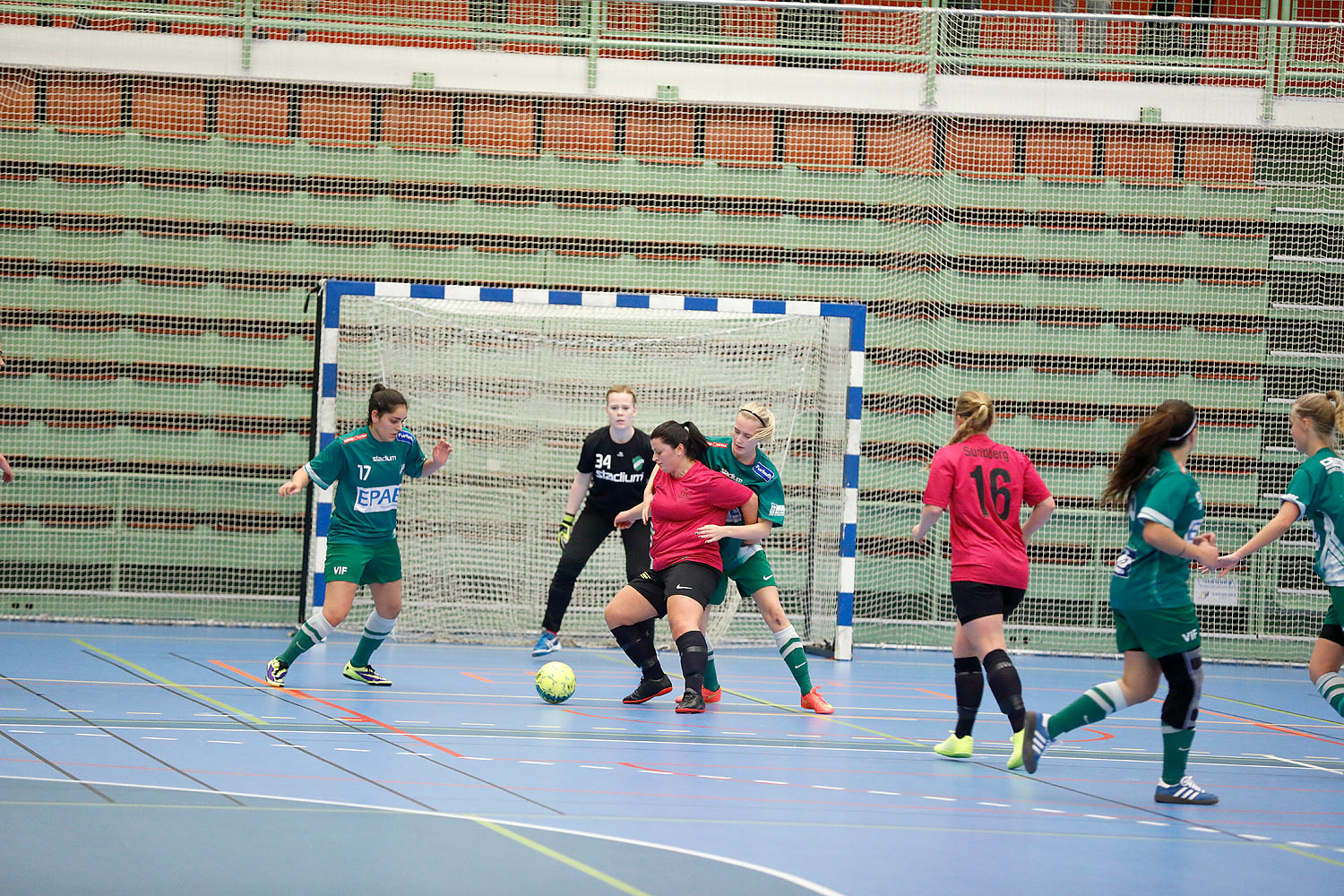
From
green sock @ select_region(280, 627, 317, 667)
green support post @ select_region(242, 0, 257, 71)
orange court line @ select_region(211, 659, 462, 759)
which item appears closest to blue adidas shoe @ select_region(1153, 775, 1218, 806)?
orange court line @ select_region(211, 659, 462, 759)

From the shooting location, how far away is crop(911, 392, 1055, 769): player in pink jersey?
20.2 feet

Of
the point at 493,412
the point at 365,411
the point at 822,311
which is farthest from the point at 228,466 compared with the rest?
the point at 822,311

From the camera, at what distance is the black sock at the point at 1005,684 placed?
610 cm

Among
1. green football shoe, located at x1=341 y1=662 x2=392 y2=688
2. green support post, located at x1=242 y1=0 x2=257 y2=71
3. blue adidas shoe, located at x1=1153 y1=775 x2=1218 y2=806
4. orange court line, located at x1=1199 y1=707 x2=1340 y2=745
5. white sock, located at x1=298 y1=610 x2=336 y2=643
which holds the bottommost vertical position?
orange court line, located at x1=1199 y1=707 x2=1340 y2=745

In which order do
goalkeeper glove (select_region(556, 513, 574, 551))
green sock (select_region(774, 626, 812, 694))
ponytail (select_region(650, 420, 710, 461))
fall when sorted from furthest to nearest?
goalkeeper glove (select_region(556, 513, 574, 551)) < green sock (select_region(774, 626, 812, 694)) < ponytail (select_region(650, 420, 710, 461))

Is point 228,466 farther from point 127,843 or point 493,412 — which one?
point 127,843

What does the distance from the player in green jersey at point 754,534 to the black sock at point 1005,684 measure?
1.61 metres

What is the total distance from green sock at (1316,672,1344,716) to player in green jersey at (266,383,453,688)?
486 centimetres

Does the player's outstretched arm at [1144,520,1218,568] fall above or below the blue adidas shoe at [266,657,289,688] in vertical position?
above

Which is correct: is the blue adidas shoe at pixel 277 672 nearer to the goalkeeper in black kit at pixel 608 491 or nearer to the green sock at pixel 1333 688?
the goalkeeper in black kit at pixel 608 491

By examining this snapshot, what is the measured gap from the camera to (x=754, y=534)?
737cm

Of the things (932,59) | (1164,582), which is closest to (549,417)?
(932,59)

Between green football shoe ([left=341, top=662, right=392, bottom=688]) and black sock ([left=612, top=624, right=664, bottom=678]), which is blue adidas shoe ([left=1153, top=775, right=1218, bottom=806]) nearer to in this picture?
black sock ([left=612, top=624, right=664, bottom=678])

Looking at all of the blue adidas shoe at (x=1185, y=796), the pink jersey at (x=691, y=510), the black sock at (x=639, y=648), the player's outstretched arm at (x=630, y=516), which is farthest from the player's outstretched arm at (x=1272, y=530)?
the player's outstretched arm at (x=630, y=516)
